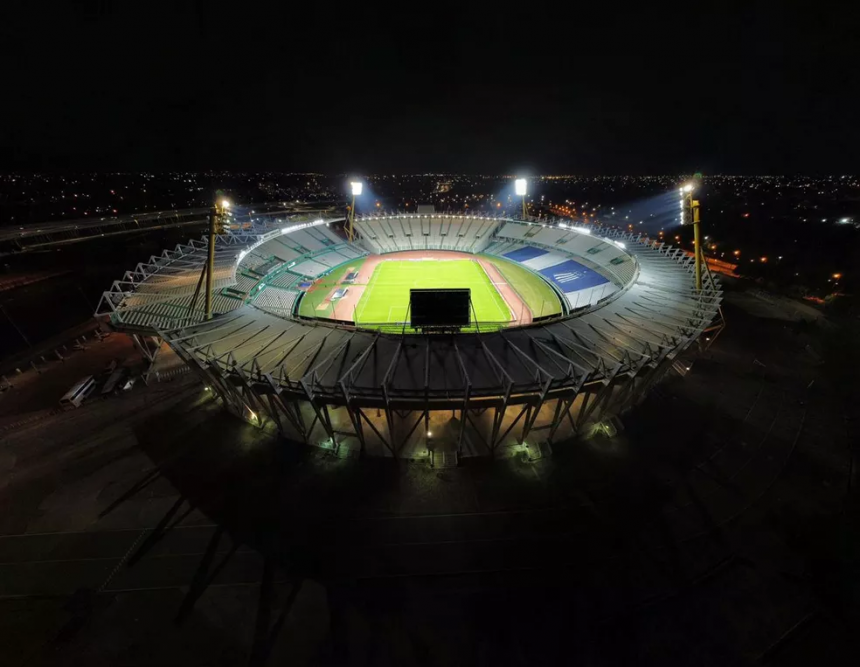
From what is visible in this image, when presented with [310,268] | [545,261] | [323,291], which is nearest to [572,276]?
[545,261]

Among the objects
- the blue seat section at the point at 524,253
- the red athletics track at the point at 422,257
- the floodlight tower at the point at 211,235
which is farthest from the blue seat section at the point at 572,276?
the floodlight tower at the point at 211,235

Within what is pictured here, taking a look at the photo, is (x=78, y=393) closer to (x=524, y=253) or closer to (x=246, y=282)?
(x=246, y=282)

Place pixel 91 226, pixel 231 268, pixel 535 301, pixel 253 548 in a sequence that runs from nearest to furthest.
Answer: pixel 253 548
pixel 231 268
pixel 535 301
pixel 91 226

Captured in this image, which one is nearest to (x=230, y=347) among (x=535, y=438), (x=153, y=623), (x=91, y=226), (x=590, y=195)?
(x=153, y=623)

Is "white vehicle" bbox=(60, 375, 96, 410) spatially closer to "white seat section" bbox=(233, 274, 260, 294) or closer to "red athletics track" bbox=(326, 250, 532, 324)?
"white seat section" bbox=(233, 274, 260, 294)

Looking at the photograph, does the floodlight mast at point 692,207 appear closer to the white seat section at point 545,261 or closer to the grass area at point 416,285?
the grass area at point 416,285

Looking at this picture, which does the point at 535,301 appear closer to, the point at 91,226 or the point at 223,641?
the point at 223,641
